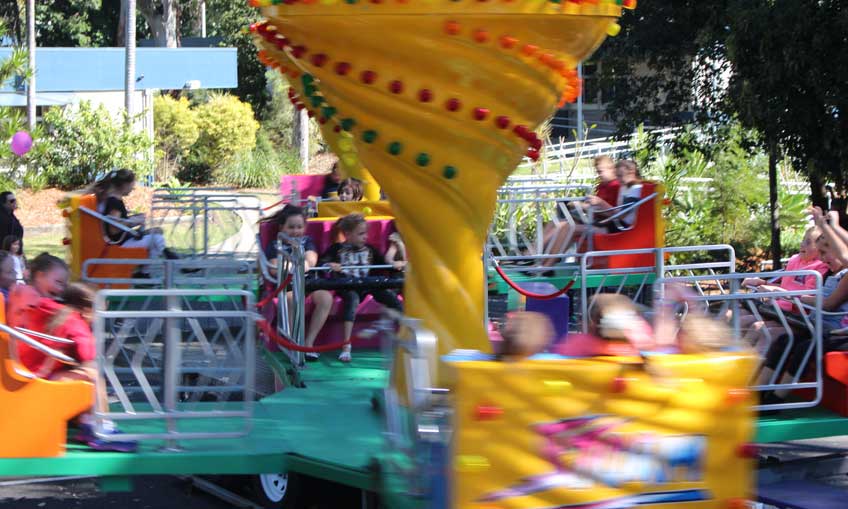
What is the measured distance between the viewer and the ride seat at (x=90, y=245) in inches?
382

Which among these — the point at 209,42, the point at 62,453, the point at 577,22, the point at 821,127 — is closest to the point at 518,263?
the point at 821,127

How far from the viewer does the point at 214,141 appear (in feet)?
95.3

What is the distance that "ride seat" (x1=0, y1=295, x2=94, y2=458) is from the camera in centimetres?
504

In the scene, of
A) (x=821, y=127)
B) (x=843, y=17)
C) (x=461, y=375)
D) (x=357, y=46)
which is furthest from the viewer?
(x=821, y=127)

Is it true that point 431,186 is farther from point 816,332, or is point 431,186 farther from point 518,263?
point 518,263

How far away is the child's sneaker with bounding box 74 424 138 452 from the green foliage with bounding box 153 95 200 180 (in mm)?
23792

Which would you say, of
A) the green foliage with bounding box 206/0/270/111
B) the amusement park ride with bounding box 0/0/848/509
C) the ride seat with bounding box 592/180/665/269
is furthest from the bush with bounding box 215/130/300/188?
the amusement park ride with bounding box 0/0/848/509

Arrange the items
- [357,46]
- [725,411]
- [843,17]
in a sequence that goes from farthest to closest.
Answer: [843,17] < [357,46] < [725,411]

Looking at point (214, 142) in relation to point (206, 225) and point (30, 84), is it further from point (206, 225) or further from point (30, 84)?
point (206, 225)

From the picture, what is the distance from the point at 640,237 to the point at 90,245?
5057 mm

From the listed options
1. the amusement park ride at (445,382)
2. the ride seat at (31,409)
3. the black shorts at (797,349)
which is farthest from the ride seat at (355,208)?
the ride seat at (31,409)

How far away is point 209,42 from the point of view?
125 ft

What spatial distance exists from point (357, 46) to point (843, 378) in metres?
3.33

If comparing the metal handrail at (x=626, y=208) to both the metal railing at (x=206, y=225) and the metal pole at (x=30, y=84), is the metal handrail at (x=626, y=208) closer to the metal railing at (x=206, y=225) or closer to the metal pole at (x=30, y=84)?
the metal railing at (x=206, y=225)
